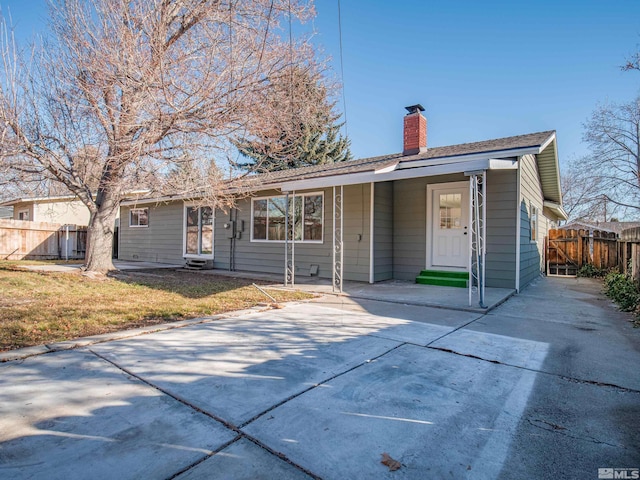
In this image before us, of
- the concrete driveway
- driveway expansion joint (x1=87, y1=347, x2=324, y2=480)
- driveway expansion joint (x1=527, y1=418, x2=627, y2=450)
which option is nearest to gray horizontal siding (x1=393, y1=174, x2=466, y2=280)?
the concrete driveway

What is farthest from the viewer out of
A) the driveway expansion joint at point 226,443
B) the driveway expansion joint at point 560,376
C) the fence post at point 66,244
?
the fence post at point 66,244

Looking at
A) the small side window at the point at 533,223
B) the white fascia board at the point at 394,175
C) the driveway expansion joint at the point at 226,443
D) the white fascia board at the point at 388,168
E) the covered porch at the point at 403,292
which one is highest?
the white fascia board at the point at 388,168

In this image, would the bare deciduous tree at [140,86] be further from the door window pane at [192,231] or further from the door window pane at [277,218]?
the door window pane at [192,231]

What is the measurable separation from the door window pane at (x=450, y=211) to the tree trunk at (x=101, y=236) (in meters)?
8.03

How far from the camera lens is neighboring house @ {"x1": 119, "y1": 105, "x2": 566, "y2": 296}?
298 inches

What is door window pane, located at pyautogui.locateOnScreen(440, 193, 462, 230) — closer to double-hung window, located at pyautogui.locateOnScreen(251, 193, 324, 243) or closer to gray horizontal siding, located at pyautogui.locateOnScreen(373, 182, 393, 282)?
gray horizontal siding, located at pyautogui.locateOnScreen(373, 182, 393, 282)

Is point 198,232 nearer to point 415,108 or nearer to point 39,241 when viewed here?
point 415,108

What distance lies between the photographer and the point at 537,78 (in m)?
13.2

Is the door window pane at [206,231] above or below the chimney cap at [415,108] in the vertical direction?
below

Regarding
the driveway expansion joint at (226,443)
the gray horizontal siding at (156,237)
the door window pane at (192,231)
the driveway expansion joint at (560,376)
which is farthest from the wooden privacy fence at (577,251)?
the gray horizontal siding at (156,237)

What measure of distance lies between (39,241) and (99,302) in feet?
44.9

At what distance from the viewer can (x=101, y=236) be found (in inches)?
356

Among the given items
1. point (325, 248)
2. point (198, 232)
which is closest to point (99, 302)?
point (325, 248)

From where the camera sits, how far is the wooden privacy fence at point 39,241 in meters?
15.2
